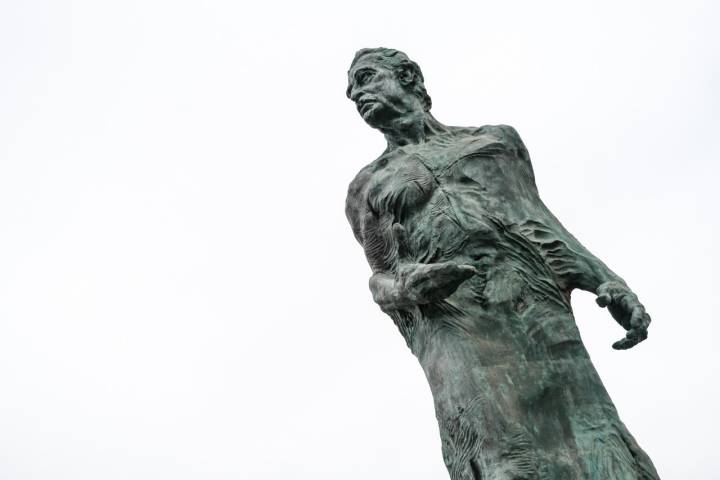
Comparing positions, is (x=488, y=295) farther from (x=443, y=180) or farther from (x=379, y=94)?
(x=379, y=94)

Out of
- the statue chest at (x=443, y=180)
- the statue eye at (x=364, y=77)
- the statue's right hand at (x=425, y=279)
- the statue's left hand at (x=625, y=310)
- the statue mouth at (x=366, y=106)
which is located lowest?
the statue's left hand at (x=625, y=310)

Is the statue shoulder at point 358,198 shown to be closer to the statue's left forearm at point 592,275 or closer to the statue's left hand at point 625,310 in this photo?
the statue's left forearm at point 592,275

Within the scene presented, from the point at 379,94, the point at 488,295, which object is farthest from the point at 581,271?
the point at 379,94

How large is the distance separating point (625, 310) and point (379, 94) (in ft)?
8.44

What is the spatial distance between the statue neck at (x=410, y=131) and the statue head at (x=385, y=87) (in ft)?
0.09

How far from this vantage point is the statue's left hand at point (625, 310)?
692 cm

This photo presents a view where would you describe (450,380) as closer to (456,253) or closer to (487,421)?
(487,421)

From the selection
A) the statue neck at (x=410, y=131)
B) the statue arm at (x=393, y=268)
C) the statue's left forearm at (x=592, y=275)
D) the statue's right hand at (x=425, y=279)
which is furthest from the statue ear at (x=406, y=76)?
the statue's left forearm at (x=592, y=275)

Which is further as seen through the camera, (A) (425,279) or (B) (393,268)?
(B) (393,268)

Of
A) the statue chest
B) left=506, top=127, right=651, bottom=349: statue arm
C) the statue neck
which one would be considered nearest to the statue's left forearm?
left=506, top=127, right=651, bottom=349: statue arm

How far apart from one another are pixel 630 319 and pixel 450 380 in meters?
1.23

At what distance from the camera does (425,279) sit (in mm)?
7008

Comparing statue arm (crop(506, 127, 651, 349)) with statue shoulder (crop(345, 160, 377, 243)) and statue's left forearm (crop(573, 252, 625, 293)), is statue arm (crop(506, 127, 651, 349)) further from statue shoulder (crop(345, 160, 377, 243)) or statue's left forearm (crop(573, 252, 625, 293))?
statue shoulder (crop(345, 160, 377, 243))

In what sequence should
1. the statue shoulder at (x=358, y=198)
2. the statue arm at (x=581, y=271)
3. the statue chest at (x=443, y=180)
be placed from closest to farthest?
1. the statue arm at (x=581, y=271)
2. the statue chest at (x=443, y=180)
3. the statue shoulder at (x=358, y=198)
